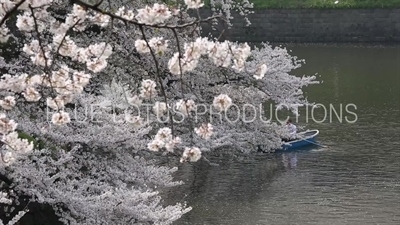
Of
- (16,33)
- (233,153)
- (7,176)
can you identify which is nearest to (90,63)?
(7,176)

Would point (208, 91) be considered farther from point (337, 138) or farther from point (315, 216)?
point (337, 138)

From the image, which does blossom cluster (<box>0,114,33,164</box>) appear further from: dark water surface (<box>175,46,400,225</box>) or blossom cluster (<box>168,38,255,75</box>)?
dark water surface (<box>175,46,400,225</box>)

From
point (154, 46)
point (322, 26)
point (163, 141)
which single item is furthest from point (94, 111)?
point (322, 26)

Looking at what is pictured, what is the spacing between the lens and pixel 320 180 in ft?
48.8

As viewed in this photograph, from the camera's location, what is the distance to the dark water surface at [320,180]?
1257 cm

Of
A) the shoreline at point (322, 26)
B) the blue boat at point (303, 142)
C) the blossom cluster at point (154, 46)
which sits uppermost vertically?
the shoreline at point (322, 26)

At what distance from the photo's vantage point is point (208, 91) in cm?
1048

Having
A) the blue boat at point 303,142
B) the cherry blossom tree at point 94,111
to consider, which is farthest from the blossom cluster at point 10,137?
the blue boat at point 303,142

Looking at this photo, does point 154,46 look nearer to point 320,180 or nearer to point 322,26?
point 320,180

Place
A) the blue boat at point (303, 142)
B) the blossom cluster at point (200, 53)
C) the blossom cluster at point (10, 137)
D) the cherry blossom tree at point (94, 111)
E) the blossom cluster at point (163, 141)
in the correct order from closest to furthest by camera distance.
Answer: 1. the blossom cluster at point (200, 53)
2. the blossom cluster at point (163, 141)
3. the blossom cluster at point (10, 137)
4. the cherry blossom tree at point (94, 111)
5. the blue boat at point (303, 142)

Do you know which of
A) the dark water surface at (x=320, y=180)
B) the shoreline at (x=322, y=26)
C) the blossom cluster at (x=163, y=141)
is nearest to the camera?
the blossom cluster at (x=163, y=141)

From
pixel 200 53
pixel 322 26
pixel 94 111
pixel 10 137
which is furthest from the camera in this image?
pixel 322 26

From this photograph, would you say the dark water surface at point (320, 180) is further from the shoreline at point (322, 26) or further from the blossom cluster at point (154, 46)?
the shoreline at point (322, 26)

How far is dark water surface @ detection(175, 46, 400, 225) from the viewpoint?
1257 centimetres
